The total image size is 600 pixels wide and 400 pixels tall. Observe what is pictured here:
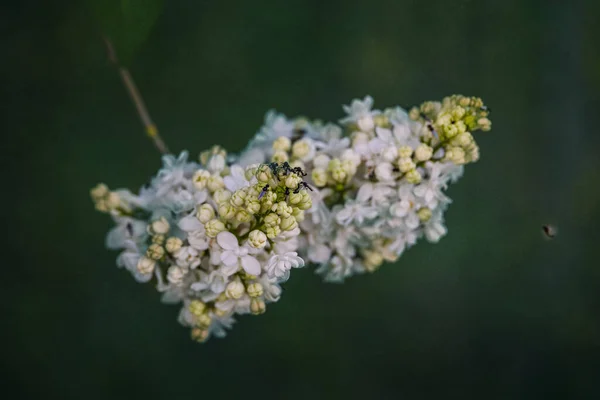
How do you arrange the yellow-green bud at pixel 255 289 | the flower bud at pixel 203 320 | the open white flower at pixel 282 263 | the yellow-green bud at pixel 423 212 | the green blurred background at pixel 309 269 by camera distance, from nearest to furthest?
the open white flower at pixel 282 263 → the yellow-green bud at pixel 255 289 → the flower bud at pixel 203 320 → the yellow-green bud at pixel 423 212 → the green blurred background at pixel 309 269

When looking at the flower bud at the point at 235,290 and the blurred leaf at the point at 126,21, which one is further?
the blurred leaf at the point at 126,21

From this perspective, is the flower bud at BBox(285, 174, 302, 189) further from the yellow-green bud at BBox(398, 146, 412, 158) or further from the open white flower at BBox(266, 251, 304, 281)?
the yellow-green bud at BBox(398, 146, 412, 158)

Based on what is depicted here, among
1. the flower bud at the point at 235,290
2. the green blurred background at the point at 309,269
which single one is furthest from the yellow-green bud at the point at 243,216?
the green blurred background at the point at 309,269

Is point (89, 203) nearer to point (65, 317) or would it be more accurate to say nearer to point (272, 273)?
point (65, 317)

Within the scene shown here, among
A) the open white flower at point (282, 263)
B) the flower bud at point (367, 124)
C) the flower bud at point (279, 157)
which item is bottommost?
the open white flower at point (282, 263)

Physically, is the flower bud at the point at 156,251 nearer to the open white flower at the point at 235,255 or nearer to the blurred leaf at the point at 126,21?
the open white flower at the point at 235,255

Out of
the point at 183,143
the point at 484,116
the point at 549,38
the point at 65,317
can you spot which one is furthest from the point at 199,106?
the point at 484,116
